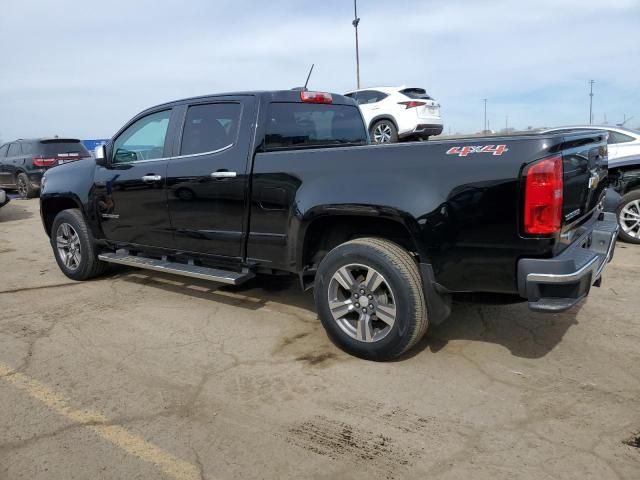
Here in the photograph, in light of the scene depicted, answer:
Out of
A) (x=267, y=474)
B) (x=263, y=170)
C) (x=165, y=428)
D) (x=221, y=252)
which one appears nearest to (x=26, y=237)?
(x=221, y=252)

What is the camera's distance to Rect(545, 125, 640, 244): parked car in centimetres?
681

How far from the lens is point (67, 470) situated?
2.43m

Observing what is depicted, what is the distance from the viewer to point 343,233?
3773 mm

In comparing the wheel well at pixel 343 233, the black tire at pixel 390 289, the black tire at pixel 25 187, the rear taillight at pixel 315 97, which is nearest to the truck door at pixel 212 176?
the rear taillight at pixel 315 97

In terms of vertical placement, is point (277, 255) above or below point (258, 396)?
above

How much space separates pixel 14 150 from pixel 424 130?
39.5 ft

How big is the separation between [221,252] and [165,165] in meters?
1.01

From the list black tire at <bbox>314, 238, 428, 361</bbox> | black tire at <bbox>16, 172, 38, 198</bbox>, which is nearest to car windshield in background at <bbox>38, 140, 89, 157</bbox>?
A: black tire at <bbox>16, 172, 38, 198</bbox>

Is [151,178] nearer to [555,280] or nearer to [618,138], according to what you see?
[555,280]

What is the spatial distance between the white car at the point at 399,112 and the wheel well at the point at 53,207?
24.5ft

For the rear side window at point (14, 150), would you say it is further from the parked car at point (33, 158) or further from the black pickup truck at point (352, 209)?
the black pickup truck at point (352, 209)

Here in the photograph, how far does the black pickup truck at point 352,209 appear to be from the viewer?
2836 millimetres

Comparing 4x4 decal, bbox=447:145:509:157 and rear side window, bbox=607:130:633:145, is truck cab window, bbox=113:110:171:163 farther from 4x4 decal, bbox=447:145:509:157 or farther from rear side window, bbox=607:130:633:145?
rear side window, bbox=607:130:633:145

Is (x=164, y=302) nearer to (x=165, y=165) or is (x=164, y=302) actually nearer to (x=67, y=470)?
(x=165, y=165)
